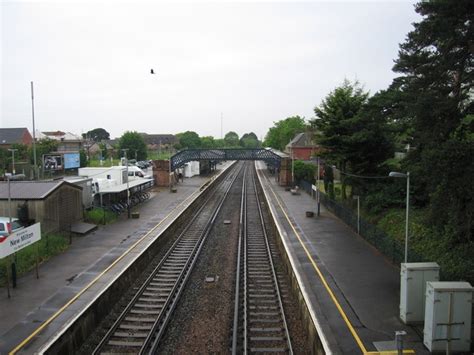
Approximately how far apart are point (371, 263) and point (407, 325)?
5762 mm

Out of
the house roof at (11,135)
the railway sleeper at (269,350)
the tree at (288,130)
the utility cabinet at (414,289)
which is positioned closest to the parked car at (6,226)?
the railway sleeper at (269,350)

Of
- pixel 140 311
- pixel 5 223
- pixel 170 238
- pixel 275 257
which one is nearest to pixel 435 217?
pixel 275 257

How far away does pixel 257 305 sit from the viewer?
14.2 metres

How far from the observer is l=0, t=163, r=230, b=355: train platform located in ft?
35.3

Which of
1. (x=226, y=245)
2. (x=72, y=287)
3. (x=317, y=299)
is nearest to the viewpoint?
(x=317, y=299)

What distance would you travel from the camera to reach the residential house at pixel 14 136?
3064 inches

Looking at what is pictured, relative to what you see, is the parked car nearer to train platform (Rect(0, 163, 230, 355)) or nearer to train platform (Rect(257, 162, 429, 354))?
train platform (Rect(0, 163, 230, 355))

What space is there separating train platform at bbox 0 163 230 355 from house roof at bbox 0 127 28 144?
206 ft

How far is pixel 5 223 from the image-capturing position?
18891mm

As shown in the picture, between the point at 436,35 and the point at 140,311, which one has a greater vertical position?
the point at 436,35

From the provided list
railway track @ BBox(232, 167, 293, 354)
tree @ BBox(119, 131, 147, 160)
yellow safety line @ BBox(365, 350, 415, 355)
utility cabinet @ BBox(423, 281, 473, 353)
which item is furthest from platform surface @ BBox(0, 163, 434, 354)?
tree @ BBox(119, 131, 147, 160)

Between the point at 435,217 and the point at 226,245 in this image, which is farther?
the point at 226,245

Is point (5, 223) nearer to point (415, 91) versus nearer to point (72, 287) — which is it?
point (72, 287)

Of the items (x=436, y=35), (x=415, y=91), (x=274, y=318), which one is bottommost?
(x=274, y=318)
